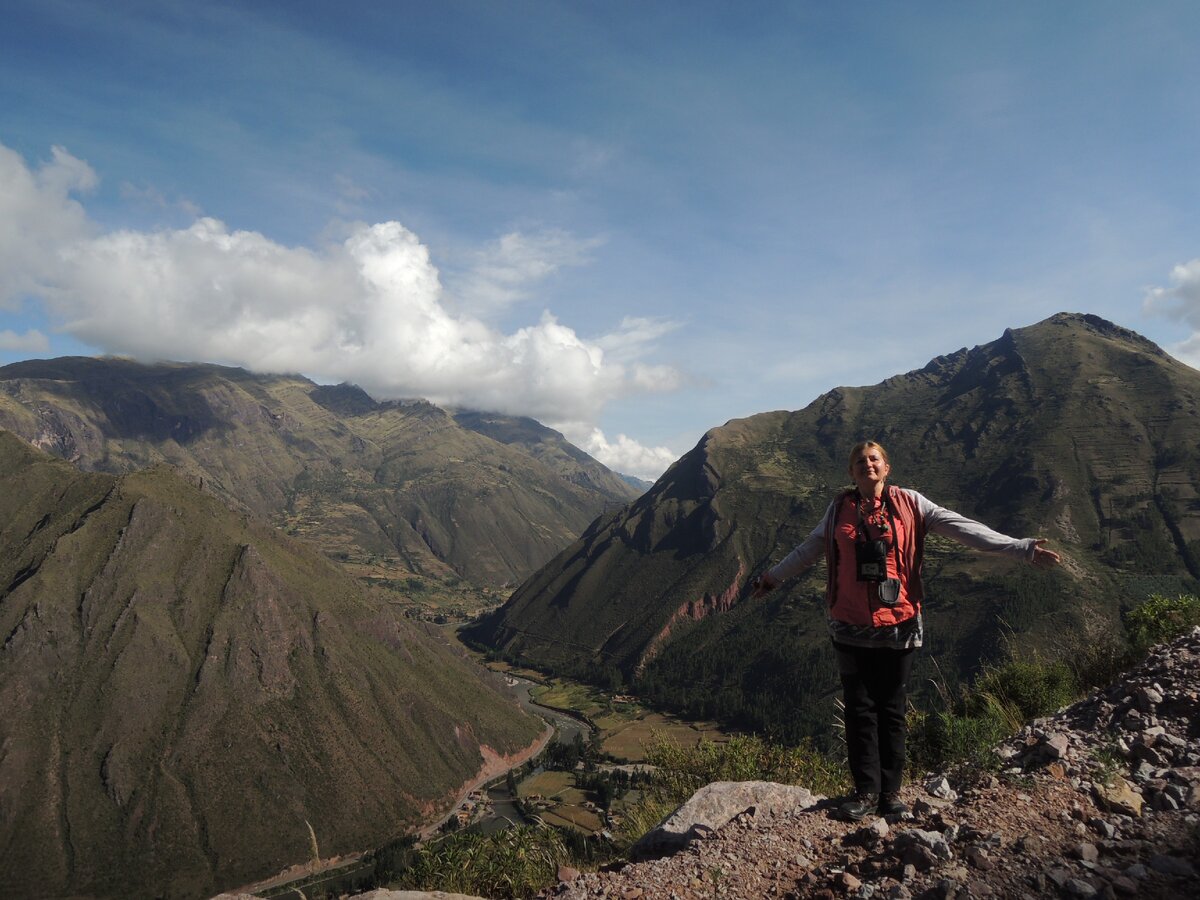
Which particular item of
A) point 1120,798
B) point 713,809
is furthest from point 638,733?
point 1120,798

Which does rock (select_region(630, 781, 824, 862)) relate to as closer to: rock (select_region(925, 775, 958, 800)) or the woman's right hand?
rock (select_region(925, 775, 958, 800))

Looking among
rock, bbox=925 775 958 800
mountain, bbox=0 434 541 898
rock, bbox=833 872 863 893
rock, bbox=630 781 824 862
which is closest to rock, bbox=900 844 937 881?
rock, bbox=833 872 863 893

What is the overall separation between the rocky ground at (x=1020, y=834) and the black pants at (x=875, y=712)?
458 millimetres

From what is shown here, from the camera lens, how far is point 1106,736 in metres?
7.44

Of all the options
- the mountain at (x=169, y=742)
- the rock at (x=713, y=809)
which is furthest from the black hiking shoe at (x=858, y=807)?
the mountain at (x=169, y=742)

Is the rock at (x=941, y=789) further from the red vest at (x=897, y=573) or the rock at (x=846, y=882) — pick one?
the rock at (x=846, y=882)

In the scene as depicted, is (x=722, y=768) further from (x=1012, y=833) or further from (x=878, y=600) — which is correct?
(x=1012, y=833)

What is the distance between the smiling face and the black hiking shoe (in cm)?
359

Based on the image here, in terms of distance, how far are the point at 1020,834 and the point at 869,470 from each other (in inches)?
153

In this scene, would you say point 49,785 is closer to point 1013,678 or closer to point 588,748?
point 588,748

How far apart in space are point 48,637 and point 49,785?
44.3m

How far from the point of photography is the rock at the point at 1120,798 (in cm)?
604

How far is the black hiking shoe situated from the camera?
711cm

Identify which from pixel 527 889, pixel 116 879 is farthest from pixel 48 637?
pixel 527 889
